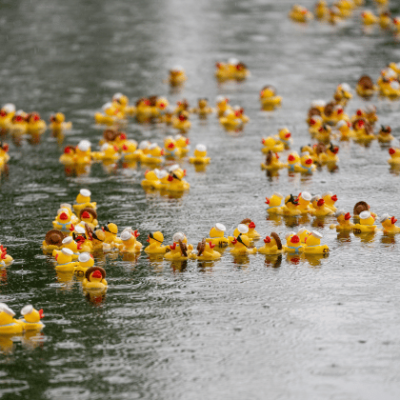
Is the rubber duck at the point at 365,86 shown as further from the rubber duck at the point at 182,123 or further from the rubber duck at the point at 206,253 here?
the rubber duck at the point at 206,253

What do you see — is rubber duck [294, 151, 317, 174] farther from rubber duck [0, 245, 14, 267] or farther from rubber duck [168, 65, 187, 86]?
rubber duck [168, 65, 187, 86]

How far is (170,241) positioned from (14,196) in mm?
4841

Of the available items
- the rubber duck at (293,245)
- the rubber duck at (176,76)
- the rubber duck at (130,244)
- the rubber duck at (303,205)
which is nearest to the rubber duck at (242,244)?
the rubber duck at (293,245)

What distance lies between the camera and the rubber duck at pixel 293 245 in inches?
520

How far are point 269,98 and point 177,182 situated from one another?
28.8 feet

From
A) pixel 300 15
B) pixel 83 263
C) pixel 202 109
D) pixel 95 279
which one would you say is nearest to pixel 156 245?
pixel 83 263

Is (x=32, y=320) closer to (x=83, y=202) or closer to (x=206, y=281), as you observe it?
(x=206, y=281)

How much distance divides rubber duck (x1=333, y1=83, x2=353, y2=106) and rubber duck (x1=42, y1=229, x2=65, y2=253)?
1239 cm

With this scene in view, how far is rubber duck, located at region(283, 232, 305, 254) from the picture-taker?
→ 13211 mm

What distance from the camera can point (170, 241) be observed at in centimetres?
1397

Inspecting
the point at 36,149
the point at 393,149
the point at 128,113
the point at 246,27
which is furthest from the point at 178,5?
the point at 393,149

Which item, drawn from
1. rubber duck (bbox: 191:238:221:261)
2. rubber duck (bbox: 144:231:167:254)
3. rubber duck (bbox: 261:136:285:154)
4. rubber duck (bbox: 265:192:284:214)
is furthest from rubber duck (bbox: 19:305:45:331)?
rubber duck (bbox: 261:136:285:154)

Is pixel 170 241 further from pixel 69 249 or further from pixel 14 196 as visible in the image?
pixel 14 196

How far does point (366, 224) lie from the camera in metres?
14.3
